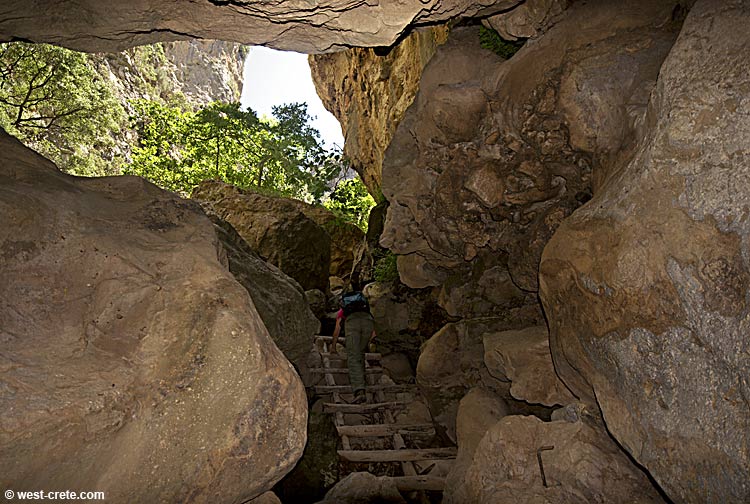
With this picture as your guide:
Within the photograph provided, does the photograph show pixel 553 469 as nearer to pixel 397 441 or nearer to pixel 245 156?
pixel 397 441

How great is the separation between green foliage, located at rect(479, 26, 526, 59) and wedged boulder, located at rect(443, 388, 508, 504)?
4459 mm

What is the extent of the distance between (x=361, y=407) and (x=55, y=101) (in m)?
9.03

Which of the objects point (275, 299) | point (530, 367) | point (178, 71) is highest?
point (178, 71)

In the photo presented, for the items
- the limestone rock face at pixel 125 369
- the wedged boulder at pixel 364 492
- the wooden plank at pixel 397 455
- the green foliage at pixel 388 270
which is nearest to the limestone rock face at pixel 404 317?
the green foliage at pixel 388 270

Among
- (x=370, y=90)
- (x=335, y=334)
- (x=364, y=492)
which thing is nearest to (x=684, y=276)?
(x=364, y=492)

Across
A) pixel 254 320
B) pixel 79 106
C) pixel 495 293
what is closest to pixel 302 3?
pixel 254 320

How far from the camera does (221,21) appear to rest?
4055 millimetres

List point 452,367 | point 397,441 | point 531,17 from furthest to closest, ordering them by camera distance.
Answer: point 452,367 → point 397,441 → point 531,17

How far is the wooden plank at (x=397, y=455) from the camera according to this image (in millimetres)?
5793

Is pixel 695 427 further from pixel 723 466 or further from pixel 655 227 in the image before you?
pixel 655 227

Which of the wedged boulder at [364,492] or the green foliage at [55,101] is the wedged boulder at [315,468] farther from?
the green foliage at [55,101]

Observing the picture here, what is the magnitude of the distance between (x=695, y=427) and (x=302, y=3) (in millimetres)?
4134

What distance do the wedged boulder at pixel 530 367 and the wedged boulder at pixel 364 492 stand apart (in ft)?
5.76

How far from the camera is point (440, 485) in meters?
5.23
